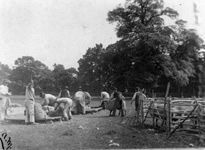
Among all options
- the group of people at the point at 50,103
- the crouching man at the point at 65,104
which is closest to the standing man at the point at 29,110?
the group of people at the point at 50,103

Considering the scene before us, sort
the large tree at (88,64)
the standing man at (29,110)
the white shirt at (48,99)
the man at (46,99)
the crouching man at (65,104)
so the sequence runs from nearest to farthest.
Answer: the standing man at (29,110), the crouching man at (65,104), the man at (46,99), the white shirt at (48,99), the large tree at (88,64)

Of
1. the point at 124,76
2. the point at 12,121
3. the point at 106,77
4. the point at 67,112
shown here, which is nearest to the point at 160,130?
the point at 67,112

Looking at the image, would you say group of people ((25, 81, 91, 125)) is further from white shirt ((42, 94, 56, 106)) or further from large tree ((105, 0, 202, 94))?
large tree ((105, 0, 202, 94))

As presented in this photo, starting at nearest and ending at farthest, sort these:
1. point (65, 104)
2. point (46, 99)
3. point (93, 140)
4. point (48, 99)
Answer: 1. point (93, 140)
2. point (65, 104)
3. point (46, 99)
4. point (48, 99)

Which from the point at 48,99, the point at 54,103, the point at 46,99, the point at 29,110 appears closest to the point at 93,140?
the point at 29,110

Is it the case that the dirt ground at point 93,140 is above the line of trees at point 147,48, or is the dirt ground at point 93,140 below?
below

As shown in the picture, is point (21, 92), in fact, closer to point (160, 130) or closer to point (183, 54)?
point (183, 54)

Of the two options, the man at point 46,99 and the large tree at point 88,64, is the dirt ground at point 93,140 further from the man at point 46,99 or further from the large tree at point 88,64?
the large tree at point 88,64

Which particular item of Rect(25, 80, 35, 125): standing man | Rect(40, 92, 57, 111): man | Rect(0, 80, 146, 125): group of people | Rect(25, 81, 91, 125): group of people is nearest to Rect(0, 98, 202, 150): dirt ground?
Rect(25, 80, 35, 125): standing man

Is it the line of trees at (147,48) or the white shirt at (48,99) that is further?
the line of trees at (147,48)

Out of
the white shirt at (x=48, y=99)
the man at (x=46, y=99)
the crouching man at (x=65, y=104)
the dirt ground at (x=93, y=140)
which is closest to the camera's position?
the dirt ground at (x=93, y=140)

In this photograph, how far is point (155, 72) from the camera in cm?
3491

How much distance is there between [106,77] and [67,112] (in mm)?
25815

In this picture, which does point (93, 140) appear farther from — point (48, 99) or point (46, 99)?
point (48, 99)
